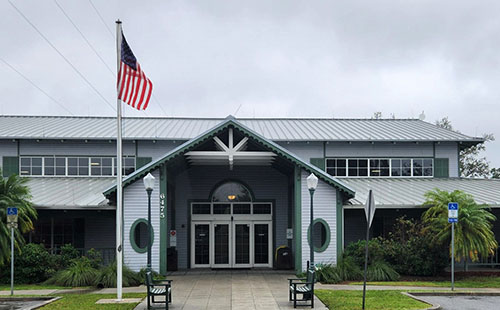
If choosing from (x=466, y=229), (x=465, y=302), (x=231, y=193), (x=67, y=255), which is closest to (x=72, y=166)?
(x=67, y=255)

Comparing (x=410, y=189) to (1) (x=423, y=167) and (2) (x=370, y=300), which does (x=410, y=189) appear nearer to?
(1) (x=423, y=167)

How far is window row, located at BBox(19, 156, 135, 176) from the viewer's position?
2633cm

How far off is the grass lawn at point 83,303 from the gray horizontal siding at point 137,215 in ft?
11.6

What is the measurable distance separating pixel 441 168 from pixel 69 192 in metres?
17.4

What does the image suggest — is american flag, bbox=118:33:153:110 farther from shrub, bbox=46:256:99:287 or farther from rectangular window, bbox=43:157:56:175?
rectangular window, bbox=43:157:56:175

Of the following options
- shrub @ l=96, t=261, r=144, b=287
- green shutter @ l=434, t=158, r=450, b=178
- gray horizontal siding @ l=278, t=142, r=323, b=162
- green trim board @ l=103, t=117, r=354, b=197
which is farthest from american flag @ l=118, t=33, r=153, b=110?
green shutter @ l=434, t=158, r=450, b=178

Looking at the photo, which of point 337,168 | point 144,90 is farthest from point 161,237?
point 337,168

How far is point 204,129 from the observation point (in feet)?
96.2

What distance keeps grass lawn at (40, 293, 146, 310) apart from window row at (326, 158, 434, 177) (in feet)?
42.9

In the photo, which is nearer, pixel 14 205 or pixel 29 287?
pixel 29 287

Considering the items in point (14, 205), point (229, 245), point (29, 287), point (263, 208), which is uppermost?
point (14, 205)

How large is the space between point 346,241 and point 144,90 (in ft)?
41.3

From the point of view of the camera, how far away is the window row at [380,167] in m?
27.1

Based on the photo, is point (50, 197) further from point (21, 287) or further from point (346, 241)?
point (346, 241)
